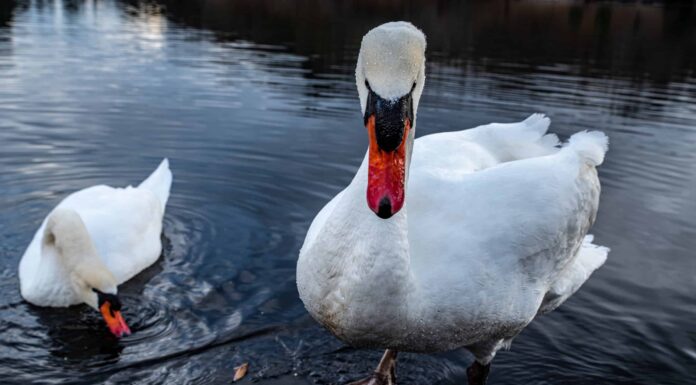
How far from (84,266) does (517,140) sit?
13.0 feet

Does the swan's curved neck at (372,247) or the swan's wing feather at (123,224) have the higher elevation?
the swan's curved neck at (372,247)

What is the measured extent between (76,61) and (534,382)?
1688 centimetres

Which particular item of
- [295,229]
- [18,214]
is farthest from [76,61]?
[295,229]

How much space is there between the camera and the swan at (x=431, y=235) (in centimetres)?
336

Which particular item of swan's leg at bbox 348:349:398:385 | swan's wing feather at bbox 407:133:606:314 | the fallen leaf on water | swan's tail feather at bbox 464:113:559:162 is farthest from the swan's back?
the fallen leaf on water

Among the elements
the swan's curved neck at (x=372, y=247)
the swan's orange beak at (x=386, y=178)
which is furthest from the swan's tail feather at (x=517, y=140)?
the swan's orange beak at (x=386, y=178)

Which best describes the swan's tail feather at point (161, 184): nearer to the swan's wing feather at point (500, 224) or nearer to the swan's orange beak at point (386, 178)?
the swan's wing feather at point (500, 224)

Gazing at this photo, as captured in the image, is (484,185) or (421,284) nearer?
(421,284)

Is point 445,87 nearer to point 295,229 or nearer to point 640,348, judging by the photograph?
point 295,229

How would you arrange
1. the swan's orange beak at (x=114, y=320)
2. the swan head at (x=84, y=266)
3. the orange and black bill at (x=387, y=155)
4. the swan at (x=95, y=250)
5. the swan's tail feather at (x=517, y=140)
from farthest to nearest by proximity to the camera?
1. the swan at (x=95, y=250)
2. the swan head at (x=84, y=266)
3. the swan's orange beak at (x=114, y=320)
4. the swan's tail feather at (x=517, y=140)
5. the orange and black bill at (x=387, y=155)

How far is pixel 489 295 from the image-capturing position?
4324 mm

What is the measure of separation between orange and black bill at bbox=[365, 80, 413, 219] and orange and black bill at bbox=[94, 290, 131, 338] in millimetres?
3577

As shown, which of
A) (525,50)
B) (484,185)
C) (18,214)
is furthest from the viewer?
(525,50)

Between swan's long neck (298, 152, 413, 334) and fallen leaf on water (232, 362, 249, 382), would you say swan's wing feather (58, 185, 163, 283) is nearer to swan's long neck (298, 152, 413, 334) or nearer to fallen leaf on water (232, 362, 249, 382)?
fallen leaf on water (232, 362, 249, 382)
